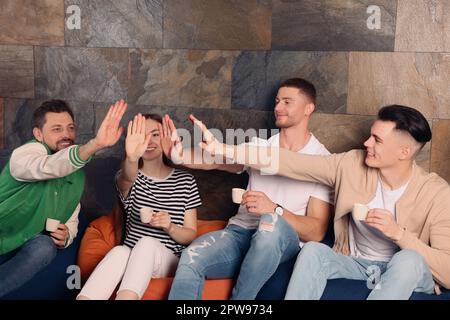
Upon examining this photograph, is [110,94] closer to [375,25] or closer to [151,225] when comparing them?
[151,225]

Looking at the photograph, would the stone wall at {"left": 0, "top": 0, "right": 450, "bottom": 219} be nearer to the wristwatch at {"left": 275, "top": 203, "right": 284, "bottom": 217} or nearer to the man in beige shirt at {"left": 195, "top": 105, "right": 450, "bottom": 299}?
the man in beige shirt at {"left": 195, "top": 105, "right": 450, "bottom": 299}

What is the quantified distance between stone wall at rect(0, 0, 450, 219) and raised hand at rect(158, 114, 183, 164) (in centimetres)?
63

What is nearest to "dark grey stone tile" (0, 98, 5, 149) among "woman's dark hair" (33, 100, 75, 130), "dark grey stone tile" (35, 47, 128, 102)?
"dark grey stone tile" (35, 47, 128, 102)

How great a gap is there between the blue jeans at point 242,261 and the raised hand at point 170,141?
40 centimetres

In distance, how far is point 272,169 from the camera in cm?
253

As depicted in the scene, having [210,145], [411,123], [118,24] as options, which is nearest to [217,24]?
[118,24]

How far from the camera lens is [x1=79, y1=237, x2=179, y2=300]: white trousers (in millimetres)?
2254

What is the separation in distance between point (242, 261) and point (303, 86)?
921mm

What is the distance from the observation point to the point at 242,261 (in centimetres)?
253

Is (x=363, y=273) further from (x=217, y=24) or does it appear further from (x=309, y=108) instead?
(x=217, y=24)

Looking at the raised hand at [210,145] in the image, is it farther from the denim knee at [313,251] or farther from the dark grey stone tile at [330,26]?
the dark grey stone tile at [330,26]

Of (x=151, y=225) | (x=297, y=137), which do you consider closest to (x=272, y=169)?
(x=297, y=137)

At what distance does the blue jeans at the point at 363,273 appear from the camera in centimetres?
209

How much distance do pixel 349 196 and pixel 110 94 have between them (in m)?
1.67
